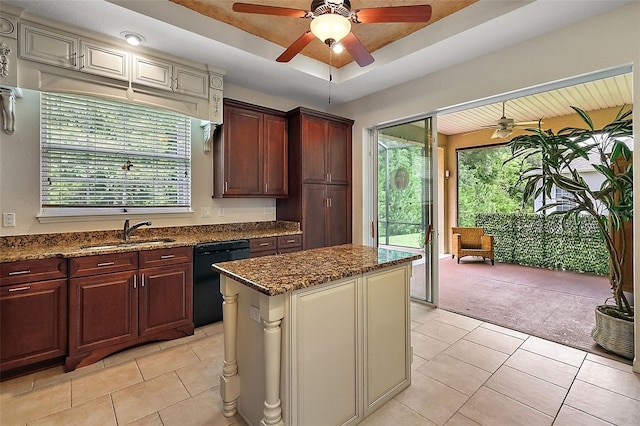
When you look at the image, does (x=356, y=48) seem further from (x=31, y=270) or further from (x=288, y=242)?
(x=31, y=270)

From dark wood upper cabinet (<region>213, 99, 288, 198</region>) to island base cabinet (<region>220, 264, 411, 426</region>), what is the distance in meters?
2.09

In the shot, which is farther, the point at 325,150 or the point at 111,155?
the point at 325,150

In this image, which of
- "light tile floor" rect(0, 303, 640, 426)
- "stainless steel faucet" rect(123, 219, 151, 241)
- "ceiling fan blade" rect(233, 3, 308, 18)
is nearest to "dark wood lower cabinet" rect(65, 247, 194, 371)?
"light tile floor" rect(0, 303, 640, 426)

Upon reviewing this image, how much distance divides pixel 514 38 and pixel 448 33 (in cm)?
63

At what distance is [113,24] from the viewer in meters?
2.54

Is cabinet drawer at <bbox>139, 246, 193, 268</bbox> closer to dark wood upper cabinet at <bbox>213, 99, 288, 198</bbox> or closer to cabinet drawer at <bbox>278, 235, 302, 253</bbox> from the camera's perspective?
dark wood upper cabinet at <bbox>213, 99, 288, 198</bbox>

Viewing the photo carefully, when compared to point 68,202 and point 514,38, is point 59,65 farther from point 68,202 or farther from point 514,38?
point 514,38

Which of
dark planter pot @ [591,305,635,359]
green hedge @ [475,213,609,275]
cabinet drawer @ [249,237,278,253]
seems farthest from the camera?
green hedge @ [475,213,609,275]

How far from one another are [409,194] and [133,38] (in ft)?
11.6

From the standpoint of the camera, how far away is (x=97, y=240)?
2.97 m

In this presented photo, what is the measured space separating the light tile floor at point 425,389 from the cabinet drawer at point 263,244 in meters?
1.14

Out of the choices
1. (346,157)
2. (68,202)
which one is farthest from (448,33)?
(68,202)

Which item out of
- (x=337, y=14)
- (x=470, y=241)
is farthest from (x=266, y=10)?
(x=470, y=241)

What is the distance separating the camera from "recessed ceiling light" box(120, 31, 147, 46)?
2.68m
